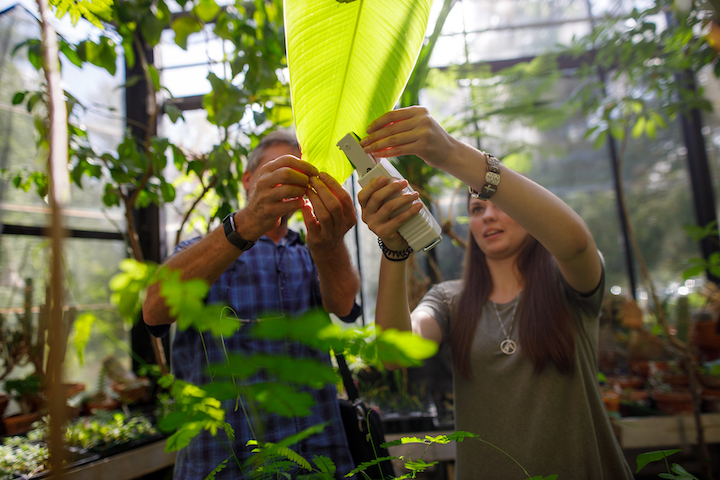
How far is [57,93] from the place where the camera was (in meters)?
0.25

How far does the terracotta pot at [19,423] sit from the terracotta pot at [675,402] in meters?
3.13

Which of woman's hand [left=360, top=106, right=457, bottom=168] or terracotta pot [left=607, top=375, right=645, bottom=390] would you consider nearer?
woman's hand [left=360, top=106, right=457, bottom=168]

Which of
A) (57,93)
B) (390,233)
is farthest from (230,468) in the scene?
(57,93)

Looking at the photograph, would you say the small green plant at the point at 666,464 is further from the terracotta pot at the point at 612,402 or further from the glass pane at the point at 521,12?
the glass pane at the point at 521,12

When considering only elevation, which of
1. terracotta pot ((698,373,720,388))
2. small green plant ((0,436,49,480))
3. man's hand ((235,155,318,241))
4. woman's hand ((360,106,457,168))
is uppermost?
woman's hand ((360,106,457,168))

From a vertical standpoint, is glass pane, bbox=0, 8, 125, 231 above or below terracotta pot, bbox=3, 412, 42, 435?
above

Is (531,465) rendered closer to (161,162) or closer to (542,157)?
(161,162)

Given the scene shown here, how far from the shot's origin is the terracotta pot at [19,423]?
179cm

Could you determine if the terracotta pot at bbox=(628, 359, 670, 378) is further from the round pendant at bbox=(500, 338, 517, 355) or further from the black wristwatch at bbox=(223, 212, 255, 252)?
the black wristwatch at bbox=(223, 212, 255, 252)

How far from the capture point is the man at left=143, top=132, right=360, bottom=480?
723 mm

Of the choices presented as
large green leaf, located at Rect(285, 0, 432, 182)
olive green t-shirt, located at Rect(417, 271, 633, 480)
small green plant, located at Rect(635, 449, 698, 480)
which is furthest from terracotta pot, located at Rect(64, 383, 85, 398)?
small green plant, located at Rect(635, 449, 698, 480)

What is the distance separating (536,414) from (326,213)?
2.44ft

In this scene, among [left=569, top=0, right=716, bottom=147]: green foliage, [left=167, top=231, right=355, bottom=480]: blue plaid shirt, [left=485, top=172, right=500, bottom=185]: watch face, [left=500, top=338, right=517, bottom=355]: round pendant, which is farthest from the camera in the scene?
[left=569, top=0, right=716, bottom=147]: green foliage

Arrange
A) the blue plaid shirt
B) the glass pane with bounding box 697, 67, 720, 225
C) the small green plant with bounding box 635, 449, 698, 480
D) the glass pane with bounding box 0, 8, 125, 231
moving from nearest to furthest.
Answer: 1. the small green plant with bounding box 635, 449, 698, 480
2. the blue plaid shirt
3. the glass pane with bounding box 0, 8, 125, 231
4. the glass pane with bounding box 697, 67, 720, 225
